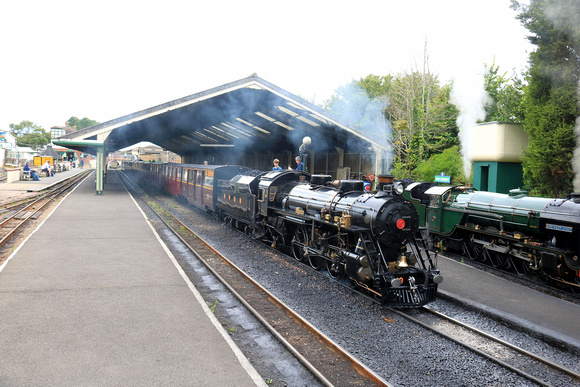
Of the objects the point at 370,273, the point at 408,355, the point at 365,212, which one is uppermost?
the point at 365,212

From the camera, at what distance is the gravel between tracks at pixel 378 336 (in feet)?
16.4

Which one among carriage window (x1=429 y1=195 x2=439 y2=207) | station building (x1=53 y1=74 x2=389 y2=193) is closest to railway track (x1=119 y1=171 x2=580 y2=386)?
carriage window (x1=429 y1=195 x2=439 y2=207)

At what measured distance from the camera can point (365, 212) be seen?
7.73 m

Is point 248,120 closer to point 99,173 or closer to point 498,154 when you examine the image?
point 99,173

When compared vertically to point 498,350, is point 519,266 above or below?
above

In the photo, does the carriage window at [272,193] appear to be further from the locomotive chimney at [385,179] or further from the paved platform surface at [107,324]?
the locomotive chimney at [385,179]

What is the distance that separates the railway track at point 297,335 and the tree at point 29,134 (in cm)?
10203

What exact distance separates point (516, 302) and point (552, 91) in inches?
331

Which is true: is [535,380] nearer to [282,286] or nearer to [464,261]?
[282,286]

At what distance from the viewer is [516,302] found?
7559mm

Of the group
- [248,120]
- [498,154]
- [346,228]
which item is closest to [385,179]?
[346,228]

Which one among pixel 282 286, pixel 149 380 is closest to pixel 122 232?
pixel 282 286

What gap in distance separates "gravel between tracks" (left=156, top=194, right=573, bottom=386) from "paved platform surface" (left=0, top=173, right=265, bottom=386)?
166cm

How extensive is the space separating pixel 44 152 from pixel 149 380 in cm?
7754
